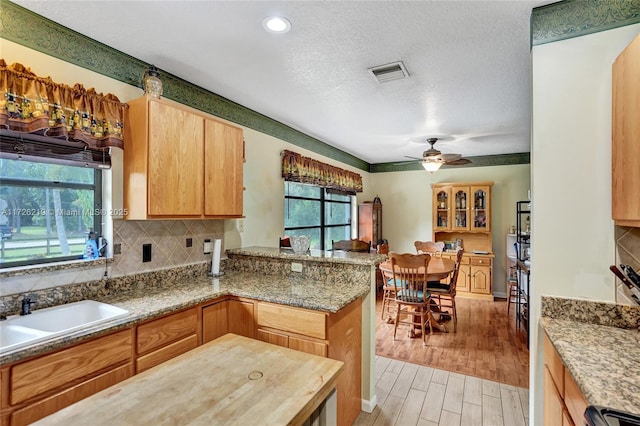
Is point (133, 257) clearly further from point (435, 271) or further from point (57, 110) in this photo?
point (435, 271)

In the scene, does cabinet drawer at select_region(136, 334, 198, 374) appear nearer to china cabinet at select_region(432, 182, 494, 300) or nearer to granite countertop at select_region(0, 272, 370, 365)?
granite countertop at select_region(0, 272, 370, 365)

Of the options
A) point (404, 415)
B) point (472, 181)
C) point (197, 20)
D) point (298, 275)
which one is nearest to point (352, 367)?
point (404, 415)

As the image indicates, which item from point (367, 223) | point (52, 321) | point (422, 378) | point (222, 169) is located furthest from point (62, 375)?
point (367, 223)

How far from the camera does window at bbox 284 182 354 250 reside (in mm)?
4270

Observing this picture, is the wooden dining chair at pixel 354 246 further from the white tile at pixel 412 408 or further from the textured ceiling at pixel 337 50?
the white tile at pixel 412 408

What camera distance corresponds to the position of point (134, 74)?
2334 millimetres

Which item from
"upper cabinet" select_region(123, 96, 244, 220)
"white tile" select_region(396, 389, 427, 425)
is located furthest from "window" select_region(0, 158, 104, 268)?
"white tile" select_region(396, 389, 427, 425)

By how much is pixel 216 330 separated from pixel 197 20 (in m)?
2.00

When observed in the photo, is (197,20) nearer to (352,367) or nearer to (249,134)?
(249,134)

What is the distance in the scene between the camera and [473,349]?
3.41 metres

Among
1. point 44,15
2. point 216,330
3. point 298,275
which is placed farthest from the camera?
point 298,275

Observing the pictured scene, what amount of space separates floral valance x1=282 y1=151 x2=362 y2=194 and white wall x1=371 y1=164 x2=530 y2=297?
1.04m

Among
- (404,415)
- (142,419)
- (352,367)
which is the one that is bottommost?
(404,415)

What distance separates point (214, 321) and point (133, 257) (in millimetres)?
760
